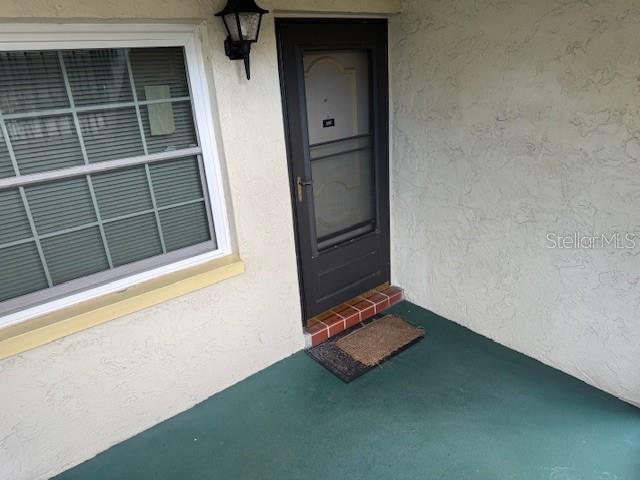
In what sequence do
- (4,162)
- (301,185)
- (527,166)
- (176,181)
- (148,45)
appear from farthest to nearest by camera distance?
(301,185), (527,166), (176,181), (148,45), (4,162)

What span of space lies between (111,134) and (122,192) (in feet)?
1.02

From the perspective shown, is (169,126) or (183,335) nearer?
(169,126)

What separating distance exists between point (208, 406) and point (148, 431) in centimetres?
37

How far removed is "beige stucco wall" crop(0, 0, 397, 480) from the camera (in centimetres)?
217

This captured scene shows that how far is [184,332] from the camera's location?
2.64 m

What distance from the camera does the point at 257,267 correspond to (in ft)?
9.45

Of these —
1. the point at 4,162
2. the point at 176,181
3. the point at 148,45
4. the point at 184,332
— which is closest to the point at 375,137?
the point at 176,181

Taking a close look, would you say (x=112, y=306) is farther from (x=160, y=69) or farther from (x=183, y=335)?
(x=160, y=69)

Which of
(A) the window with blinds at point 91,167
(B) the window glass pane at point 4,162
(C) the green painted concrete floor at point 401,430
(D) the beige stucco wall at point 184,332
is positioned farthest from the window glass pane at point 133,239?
(C) the green painted concrete floor at point 401,430

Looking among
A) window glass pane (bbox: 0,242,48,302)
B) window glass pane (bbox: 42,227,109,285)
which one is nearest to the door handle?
window glass pane (bbox: 42,227,109,285)

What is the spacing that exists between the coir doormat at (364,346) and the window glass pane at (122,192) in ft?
5.30

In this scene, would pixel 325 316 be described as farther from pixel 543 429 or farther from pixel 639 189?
pixel 639 189

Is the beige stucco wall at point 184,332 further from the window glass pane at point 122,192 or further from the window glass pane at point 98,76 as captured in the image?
the window glass pane at point 122,192

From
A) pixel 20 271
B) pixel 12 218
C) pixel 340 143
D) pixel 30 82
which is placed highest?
pixel 30 82
